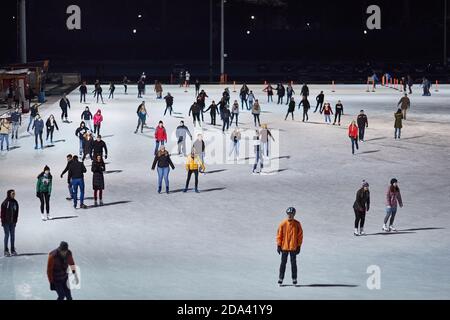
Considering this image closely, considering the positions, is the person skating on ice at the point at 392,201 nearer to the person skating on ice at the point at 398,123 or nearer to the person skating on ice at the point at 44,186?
the person skating on ice at the point at 44,186

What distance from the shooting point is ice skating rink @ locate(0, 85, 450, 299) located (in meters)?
16.9

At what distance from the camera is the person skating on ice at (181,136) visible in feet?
108

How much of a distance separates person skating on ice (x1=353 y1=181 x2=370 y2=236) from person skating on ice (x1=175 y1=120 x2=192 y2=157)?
1182 centimetres

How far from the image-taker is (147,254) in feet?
63.0

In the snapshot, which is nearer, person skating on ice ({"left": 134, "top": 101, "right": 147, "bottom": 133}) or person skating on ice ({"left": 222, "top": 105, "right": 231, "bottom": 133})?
person skating on ice ({"left": 134, "top": 101, "right": 147, "bottom": 133})

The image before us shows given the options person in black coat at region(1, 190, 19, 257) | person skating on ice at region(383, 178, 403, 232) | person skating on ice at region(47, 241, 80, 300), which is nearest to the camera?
person skating on ice at region(47, 241, 80, 300)

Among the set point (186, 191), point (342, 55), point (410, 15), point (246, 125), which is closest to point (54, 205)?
point (186, 191)

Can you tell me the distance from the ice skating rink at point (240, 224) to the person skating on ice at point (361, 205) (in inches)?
10.6

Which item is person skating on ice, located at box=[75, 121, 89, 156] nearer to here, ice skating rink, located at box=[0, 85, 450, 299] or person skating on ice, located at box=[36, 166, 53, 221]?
ice skating rink, located at box=[0, 85, 450, 299]

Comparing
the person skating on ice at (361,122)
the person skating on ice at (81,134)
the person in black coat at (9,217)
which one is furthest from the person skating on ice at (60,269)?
the person skating on ice at (361,122)

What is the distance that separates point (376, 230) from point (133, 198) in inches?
263

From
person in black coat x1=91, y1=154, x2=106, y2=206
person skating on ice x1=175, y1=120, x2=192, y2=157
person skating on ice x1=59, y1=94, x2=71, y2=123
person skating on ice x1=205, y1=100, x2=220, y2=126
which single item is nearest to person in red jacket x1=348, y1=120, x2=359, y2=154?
person skating on ice x1=175, y1=120, x2=192, y2=157
